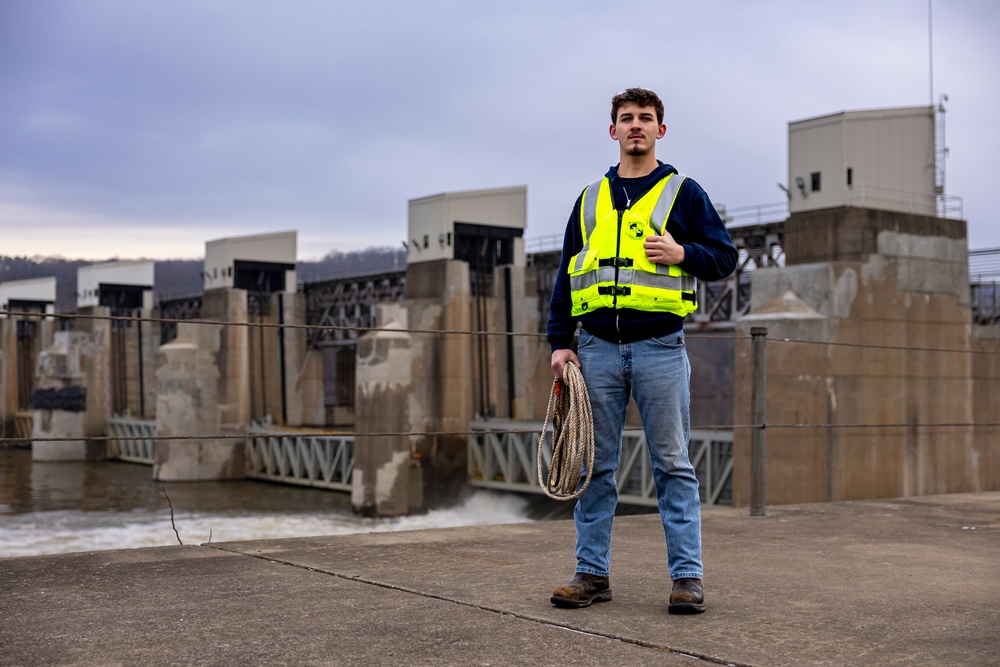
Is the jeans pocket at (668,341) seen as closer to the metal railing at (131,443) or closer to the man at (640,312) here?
the man at (640,312)

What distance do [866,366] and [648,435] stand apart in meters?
22.1

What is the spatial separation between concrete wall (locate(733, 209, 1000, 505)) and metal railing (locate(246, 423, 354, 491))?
22.2 m

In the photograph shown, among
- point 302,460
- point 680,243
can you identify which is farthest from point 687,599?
point 302,460

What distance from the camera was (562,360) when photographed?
13.1 feet

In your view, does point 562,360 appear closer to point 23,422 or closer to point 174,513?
point 174,513

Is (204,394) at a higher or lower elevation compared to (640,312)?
lower

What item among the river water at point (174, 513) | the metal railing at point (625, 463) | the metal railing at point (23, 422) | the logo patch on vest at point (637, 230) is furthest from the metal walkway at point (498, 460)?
the logo patch on vest at point (637, 230)

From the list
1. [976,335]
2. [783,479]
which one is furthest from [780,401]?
[976,335]

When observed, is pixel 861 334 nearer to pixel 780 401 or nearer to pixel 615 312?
pixel 780 401

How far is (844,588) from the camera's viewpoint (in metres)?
4.30

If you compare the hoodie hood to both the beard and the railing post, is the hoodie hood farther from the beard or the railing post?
the railing post

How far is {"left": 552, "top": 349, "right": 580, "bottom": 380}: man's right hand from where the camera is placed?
13.1ft

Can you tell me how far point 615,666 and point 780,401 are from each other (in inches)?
868

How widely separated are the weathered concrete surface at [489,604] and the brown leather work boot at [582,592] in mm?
43
